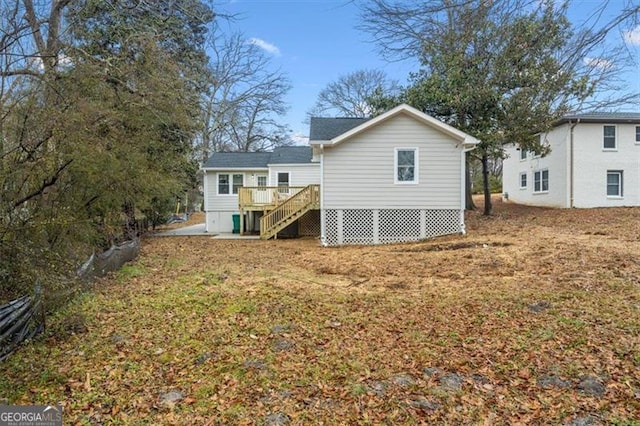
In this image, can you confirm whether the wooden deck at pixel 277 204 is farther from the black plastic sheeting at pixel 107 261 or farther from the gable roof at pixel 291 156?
the black plastic sheeting at pixel 107 261

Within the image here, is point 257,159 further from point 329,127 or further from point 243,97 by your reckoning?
point 243,97

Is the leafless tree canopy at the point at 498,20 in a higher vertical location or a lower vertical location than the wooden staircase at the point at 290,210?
higher

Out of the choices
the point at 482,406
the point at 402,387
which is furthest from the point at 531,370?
the point at 402,387

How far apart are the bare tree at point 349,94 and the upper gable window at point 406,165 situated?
66.2ft

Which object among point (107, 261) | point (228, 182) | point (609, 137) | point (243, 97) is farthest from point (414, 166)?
point (243, 97)

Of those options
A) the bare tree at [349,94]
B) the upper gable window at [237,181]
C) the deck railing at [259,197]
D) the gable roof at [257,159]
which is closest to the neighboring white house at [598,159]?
the gable roof at [257,159]

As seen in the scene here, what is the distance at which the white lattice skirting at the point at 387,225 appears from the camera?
495 inches

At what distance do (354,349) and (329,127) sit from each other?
1065cm

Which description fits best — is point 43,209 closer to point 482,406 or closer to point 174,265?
point 174,265

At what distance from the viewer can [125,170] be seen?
764cm

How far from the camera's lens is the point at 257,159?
1927 cm

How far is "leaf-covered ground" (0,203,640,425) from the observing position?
9.54ft

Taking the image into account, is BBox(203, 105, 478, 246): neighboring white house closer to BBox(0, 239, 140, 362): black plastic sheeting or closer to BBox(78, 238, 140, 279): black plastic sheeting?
BBox(78, 238, 140, 279): black plastic sheeting

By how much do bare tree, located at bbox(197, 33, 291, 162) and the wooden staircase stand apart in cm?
1046
